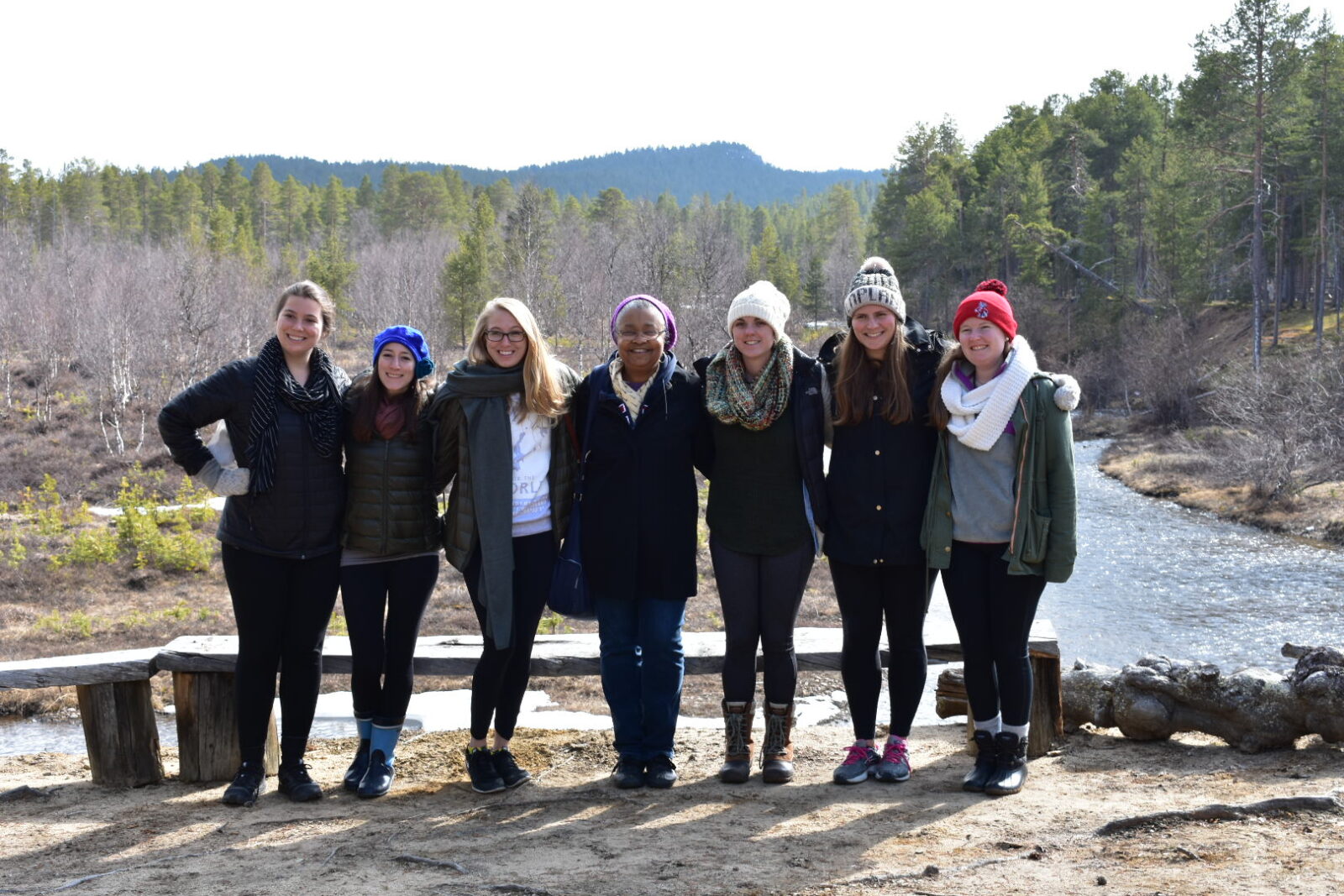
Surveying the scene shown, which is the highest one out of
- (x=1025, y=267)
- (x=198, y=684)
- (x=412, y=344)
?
(x=1025, y=267)

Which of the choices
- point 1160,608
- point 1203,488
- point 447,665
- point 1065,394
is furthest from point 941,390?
point 1203,488

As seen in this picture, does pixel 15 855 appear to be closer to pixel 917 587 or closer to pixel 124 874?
pixel 124 874

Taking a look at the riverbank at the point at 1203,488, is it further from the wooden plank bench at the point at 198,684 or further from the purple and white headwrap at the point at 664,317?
the purple and white headwrap at the point at 664,317

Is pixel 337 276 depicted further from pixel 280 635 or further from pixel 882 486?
pixel 882 486

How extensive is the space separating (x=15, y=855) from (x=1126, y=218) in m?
52.0

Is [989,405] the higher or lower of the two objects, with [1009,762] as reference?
higher

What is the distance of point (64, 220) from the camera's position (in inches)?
2667

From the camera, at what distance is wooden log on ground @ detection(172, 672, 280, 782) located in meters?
4.70

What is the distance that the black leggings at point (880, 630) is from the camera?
13.8ft

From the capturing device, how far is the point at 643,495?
419 centimetres

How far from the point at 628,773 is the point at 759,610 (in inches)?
33.9

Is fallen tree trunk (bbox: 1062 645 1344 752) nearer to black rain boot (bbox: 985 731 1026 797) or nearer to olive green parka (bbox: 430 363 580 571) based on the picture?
black rain boot (bbox: 985 731 1026 797)

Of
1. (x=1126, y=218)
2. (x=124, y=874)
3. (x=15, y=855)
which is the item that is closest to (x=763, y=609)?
(x=124, y=874)

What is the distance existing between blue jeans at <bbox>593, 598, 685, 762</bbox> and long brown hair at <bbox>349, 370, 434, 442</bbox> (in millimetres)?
1032
